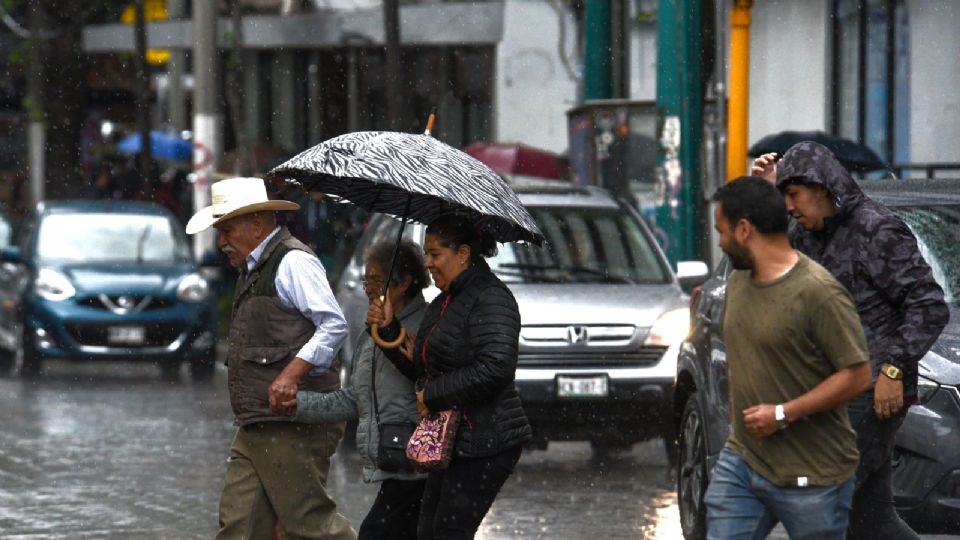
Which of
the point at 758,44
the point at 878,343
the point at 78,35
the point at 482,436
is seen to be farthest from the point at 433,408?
the point at 78,35

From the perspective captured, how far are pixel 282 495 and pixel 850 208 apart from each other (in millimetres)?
2261

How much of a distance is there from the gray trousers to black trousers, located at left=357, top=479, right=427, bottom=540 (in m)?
Result: 0.34

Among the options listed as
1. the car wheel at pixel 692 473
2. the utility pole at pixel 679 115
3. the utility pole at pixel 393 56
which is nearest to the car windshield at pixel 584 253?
the utility pole at pixel 679 115

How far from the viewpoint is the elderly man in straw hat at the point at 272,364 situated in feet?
24.4

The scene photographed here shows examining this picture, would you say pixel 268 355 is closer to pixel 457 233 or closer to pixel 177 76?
pixel 457 233

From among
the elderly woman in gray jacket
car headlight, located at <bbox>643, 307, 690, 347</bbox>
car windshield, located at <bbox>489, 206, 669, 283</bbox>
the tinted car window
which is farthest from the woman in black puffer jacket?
the tinted car window

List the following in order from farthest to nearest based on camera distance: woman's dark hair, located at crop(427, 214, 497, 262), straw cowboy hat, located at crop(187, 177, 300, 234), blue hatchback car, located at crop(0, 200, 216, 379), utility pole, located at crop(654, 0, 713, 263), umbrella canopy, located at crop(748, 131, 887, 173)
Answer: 1. blue hatchback car, located at crop(0, 200, 216, 379)
2. utility pole, located at crop(654, 0, 713, 263)
3. umbrella canopy, located at crop(748, 131, 887, 173)
4. straw cowboy hat, located at crop(187, 177, 300, 234)
5. woman's dark hair, located at crop(427, 214, 497, 262)

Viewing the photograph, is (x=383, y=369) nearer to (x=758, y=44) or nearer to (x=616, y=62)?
(x=758, y=44)

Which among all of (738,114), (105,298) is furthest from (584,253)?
(105,298)

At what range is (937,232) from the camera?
9094 mm

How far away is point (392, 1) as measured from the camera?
79.0 feet

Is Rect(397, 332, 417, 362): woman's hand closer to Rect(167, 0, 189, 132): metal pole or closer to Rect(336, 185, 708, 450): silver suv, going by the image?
Rect(336, 185, 708, 450): silver suv

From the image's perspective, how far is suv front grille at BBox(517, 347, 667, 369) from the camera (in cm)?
1240

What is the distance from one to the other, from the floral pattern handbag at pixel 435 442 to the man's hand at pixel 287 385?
60 cm
